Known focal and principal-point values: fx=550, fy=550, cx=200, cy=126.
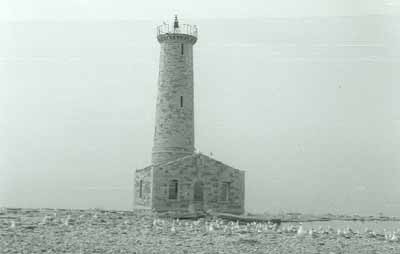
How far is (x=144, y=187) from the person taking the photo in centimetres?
3025

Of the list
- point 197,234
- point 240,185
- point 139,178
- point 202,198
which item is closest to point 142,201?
point 139,178

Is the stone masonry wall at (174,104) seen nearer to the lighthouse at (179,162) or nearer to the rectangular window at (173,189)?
the lighthouse at (179,162)

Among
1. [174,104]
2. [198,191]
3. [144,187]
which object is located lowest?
[198,191]

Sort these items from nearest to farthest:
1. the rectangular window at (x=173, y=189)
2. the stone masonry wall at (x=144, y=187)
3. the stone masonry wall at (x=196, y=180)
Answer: the stone masonry wall at (x=196, y=180)
the rectangular window at (x=173, y=189)
the stone masonry wall at (x=144, y=187)

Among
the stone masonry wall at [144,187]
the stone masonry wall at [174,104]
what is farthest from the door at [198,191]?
the stone masonry wall at [144,187]

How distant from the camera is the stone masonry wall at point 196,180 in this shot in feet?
95.0

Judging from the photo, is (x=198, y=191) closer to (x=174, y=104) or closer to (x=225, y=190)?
(x=225, y=190)

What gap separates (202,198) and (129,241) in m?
13.6

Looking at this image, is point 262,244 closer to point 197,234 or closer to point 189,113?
point 197,234

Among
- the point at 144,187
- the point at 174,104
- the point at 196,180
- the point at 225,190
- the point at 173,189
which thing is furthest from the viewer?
the point at 174,104

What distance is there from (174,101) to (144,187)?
16.9 ft

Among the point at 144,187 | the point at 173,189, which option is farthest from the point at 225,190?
the point at 144,187

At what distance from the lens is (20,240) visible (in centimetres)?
1566

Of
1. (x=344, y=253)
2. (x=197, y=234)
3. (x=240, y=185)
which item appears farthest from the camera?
(x=240, y=185)
